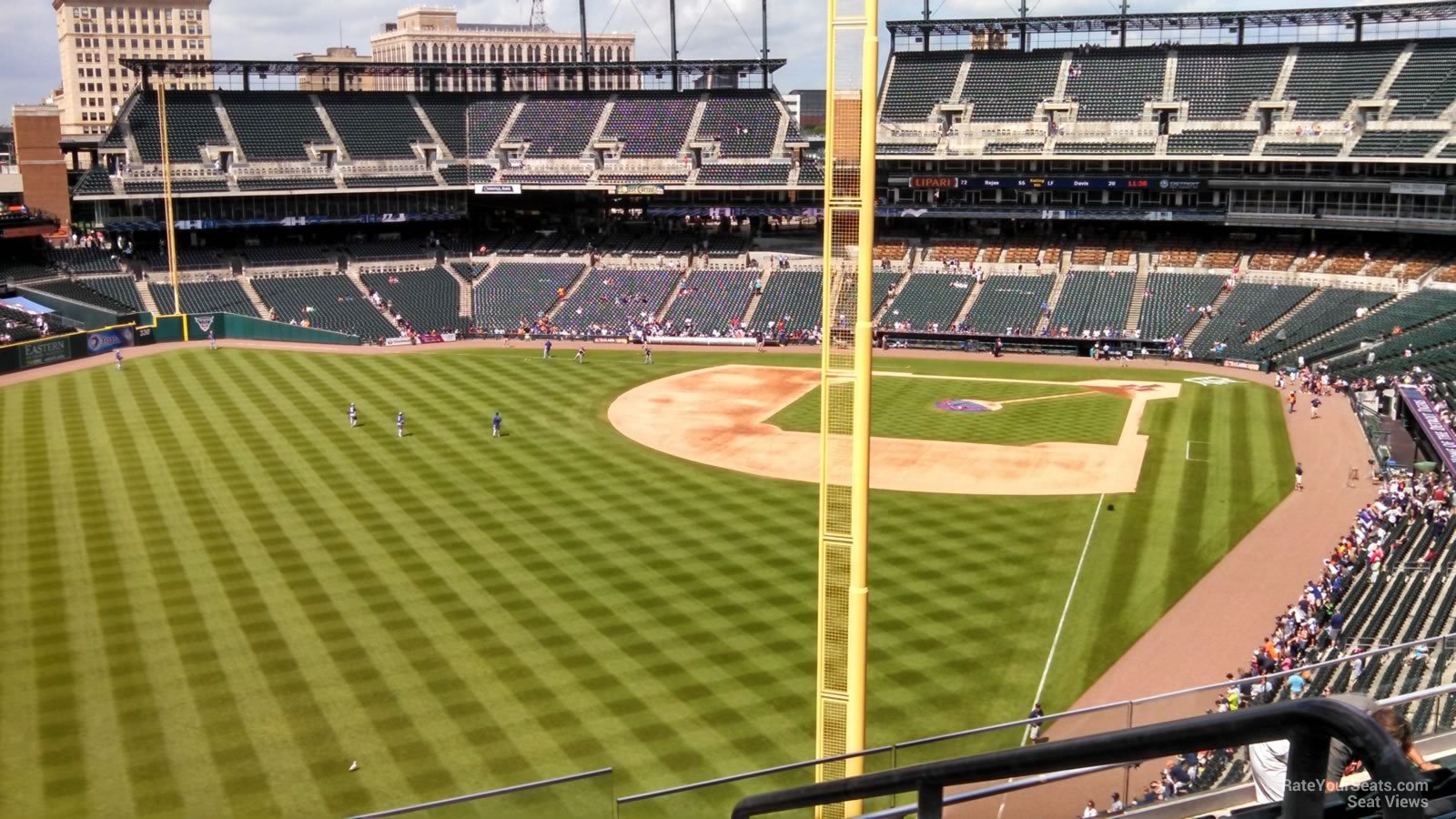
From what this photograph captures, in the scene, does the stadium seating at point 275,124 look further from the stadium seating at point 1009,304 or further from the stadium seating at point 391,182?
the stadium seating at point 1009,304

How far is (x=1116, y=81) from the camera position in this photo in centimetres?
7738

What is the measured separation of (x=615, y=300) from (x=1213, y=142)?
125ft

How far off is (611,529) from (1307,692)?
83.6ft

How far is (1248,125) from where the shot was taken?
71.3 m

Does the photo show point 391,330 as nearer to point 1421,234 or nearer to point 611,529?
point 611,529

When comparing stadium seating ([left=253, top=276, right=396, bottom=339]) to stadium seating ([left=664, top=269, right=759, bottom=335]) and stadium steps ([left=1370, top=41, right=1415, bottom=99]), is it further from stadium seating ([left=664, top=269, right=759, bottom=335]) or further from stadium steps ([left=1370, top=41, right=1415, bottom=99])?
stadium steps ([left=1370, top=41, right=1415, bottom=99])

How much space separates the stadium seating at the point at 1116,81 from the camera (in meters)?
75.5

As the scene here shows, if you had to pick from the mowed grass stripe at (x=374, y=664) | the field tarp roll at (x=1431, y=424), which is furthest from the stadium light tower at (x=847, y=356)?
the field tarp roll at (x=1431, y=424)

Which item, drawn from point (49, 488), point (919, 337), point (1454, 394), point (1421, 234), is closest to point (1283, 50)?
point (1421, 234)

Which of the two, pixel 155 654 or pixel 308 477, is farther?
pixel 308 477

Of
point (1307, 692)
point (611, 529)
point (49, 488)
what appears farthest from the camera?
point (49, 488)

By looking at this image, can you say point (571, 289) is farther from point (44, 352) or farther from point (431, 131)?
point (44, 352)

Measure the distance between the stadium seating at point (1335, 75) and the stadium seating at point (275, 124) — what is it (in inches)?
2470

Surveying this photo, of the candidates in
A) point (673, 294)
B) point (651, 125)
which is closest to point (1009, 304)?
point (673, 294)
